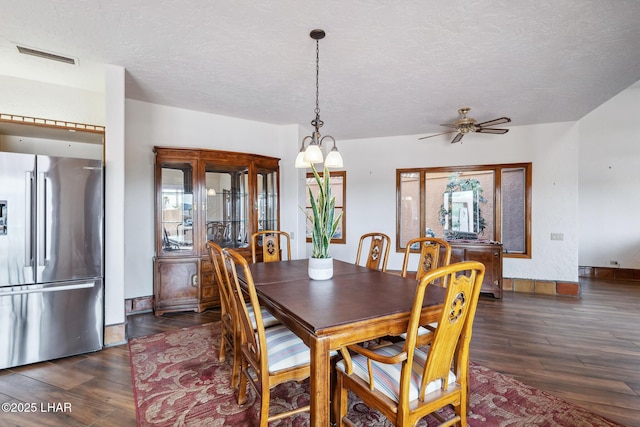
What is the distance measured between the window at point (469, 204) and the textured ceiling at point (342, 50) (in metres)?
1.39

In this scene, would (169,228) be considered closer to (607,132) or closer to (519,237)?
(519,237)

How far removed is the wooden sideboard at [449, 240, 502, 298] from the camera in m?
4.46

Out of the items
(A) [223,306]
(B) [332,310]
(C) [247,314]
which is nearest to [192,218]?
(A) [223,306]

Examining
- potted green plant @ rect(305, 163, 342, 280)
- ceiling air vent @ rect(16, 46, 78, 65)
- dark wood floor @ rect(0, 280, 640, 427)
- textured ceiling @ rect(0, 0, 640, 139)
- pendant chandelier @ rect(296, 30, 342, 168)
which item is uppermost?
ceiling air vent @ rect(16, 46, 78, 65)

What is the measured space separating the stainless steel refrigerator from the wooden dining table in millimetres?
1740

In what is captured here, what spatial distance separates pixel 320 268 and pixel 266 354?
77 cm

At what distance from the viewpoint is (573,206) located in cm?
466

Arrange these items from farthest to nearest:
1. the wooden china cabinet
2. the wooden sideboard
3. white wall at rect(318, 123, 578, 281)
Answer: white wall at rect(318, 123, 578, 281) → the wooden sideboard → the wooden china cabinet

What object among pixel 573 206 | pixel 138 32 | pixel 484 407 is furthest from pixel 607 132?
pixel 138 32

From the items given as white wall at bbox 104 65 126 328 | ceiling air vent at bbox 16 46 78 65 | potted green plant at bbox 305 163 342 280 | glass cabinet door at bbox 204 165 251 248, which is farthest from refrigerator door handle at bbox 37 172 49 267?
potted green plant at bbox 305 163 342 280

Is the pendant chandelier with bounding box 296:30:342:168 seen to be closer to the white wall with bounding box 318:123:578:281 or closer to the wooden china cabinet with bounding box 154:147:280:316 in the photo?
the wooden china cabinet with bounding box 154:147:280:316

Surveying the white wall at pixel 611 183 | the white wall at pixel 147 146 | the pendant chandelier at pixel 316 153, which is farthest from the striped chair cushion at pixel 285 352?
the white wall at pixel 611 183

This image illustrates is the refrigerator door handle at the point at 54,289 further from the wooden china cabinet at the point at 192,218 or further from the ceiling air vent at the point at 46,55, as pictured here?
the ceiling air vent at the point at 46,55

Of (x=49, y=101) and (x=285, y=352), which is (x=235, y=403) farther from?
(x=49, y=101)
